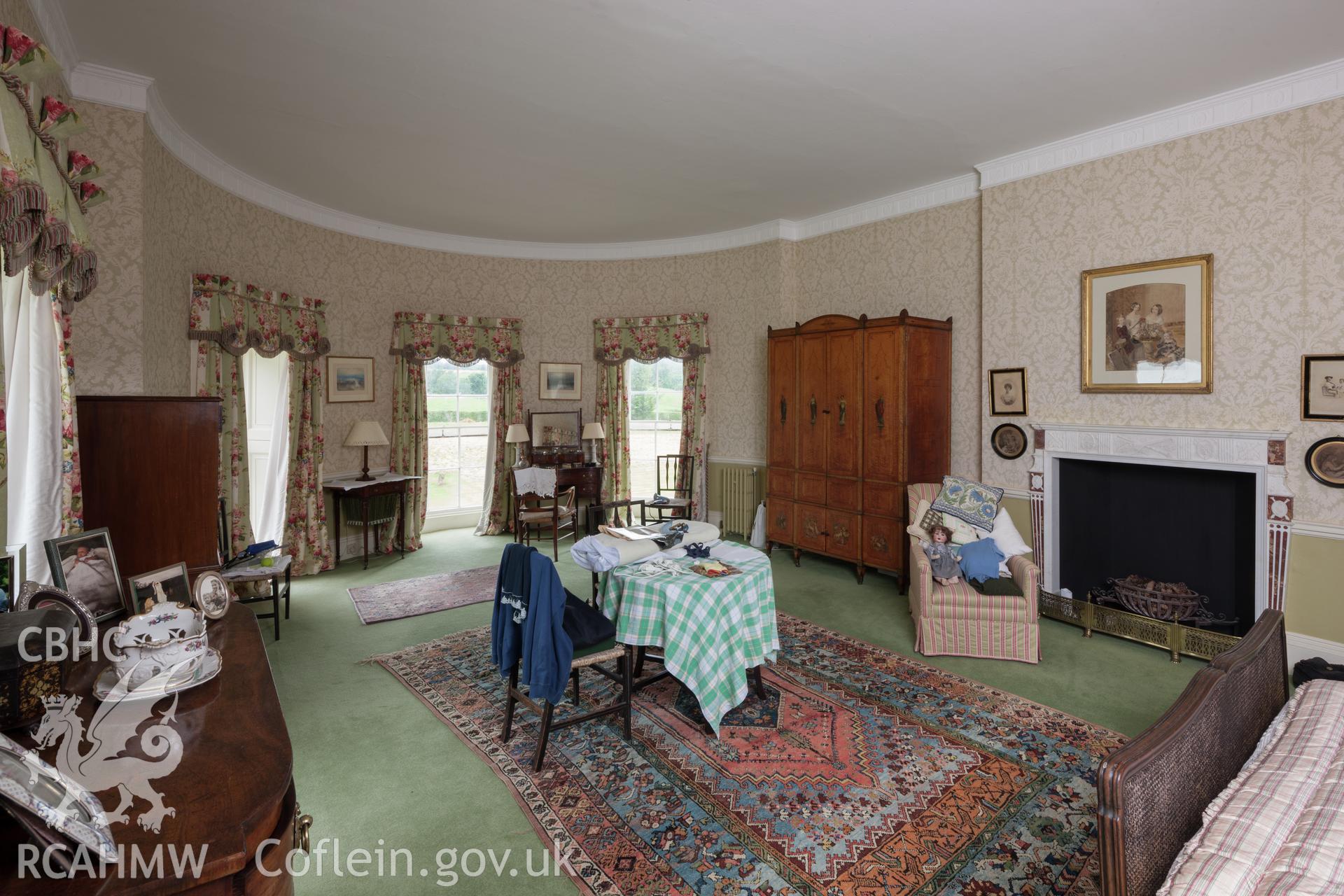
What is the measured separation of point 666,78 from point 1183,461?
3932 mm

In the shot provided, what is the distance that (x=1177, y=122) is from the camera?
4.06 meters

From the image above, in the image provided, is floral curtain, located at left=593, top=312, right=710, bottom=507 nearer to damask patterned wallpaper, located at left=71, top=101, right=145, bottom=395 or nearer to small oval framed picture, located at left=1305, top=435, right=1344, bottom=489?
damask patterned wallpaper, located at left=71, top=101, right=145, bottom=395

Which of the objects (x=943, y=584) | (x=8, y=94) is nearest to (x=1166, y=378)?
(x=943, y=584)

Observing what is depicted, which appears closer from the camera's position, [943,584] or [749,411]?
[943,584]

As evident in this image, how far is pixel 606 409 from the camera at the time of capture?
7508 mm

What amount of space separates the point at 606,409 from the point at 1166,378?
521 cm

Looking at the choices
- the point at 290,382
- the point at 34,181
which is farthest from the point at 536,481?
the point at 34,181

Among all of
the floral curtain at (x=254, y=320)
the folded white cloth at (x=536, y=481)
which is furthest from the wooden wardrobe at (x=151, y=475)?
the folded white cloth at (x=536, y=481)

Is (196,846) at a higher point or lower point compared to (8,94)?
lower

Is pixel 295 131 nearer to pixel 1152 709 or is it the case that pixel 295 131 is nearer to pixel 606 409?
pixel 606 409

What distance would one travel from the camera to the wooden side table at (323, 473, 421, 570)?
5.86 meters

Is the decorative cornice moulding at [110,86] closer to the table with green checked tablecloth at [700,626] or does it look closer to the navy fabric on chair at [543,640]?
the navy fabric on chair at [543,640]

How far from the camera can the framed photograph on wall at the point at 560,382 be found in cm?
758

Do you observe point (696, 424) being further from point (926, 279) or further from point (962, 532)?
point (962, 532)
